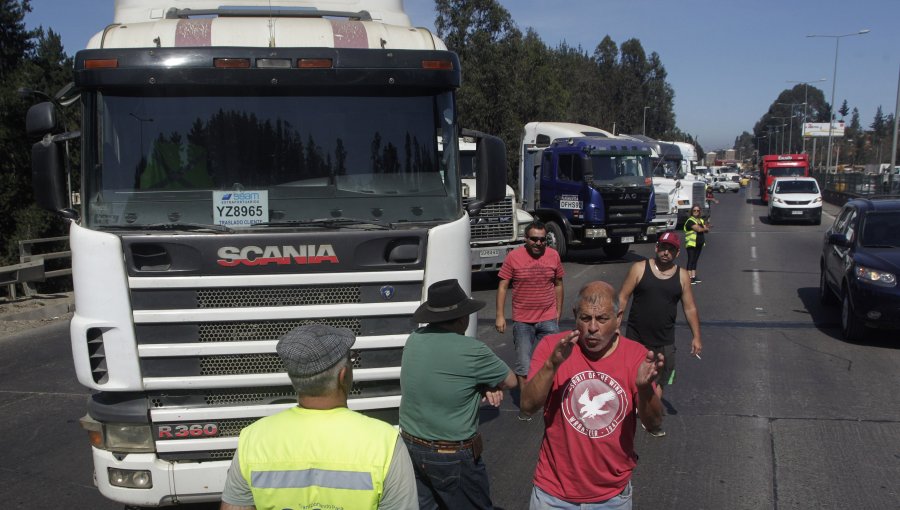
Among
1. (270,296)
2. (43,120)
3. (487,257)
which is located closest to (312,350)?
(270,296)

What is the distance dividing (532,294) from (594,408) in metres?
4.13

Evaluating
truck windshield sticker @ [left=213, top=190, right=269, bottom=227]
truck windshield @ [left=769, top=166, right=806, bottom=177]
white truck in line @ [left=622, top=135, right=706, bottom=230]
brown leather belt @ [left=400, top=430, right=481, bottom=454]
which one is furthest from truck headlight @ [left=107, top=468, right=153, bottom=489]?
truck windshield @ [left=769, top=166, right=806, bottom=177]

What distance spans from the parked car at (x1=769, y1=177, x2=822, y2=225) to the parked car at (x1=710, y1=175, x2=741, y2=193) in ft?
134

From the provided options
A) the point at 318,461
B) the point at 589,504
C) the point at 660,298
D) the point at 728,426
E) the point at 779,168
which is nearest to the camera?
the point at 318,461

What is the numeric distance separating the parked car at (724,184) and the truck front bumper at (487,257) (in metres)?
62.1

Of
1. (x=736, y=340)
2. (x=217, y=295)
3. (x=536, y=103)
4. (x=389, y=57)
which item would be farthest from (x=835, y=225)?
(x=536, y=103)

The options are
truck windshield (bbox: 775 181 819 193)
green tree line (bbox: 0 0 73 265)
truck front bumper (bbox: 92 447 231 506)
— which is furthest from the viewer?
truck windshield (bbox: 775 181 819 193)

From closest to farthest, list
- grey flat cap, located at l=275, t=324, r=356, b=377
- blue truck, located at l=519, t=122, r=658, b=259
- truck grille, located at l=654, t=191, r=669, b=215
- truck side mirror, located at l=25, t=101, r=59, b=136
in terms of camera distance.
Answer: grey flat cap, located at l=275, t=324, r=356, b=377, truck side mirror, located at l=25, t=101, r=59, b=136, blue truck, located at l=519, t=122, r=658, b=259, truck grille, located at l=654, t=191, r=669, b=215

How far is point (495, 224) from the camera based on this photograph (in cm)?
1588

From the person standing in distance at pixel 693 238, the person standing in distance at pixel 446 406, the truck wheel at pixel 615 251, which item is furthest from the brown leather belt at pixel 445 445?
the truck wheel at pixel 615 251

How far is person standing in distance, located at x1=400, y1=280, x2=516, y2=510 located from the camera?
4086mm

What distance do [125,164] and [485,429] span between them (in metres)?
3.81

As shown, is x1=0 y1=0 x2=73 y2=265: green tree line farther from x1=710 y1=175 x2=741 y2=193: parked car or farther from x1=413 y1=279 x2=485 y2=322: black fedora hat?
x1=710 y1=175 x2=741 y2=193: parked car

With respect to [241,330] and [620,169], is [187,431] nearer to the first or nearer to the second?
[241,330]
